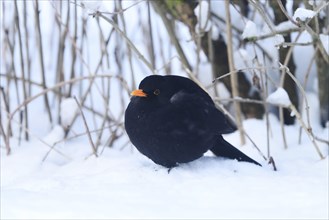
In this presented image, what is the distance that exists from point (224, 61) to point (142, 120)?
1.23 meters

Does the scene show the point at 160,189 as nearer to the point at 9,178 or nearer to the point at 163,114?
the point at 163,114

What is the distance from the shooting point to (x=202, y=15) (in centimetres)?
346

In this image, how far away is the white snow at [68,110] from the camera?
379 cm

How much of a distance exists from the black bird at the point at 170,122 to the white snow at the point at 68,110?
963 millimetres

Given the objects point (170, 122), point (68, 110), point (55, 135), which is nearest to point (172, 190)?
point (170, 122)

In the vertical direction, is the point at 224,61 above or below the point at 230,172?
above

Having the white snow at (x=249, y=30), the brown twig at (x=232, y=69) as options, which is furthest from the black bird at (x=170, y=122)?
the brown twig at (x=232, y=69)

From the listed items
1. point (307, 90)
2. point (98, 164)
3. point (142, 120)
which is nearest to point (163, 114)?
point (142, 120)

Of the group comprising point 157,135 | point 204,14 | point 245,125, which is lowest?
point 245,125

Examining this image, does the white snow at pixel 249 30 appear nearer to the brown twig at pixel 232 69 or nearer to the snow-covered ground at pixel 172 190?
the brown twig at pixel 232 69

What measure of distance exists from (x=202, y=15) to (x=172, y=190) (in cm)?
114

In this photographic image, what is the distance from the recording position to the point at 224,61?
3.94 metres

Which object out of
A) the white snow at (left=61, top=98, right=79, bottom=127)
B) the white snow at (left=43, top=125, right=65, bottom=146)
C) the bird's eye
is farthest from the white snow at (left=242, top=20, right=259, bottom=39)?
the white snow at (left=43, top=125, right=65, bottom=146)

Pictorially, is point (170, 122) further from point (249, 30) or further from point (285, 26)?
point (285, 26)
